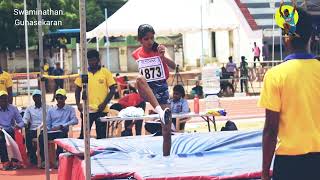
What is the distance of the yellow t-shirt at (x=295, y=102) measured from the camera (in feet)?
12.1

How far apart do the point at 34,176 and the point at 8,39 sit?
63.4ft

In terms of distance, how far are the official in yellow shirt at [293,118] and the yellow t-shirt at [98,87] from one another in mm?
5208

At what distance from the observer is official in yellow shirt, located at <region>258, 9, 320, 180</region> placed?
3678 millimetres

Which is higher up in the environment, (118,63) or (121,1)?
(121,1)

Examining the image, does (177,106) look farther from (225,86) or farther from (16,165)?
(225,86)

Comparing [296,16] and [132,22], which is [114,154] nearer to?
[296,16]

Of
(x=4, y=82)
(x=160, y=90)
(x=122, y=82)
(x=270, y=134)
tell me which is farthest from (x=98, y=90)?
(x=122, y=82)

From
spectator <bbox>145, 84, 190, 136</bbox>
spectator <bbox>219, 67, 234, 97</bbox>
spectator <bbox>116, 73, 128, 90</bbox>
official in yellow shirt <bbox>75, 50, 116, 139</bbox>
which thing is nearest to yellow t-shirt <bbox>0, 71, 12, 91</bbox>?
official in yellow shirt <bbox>75, 50, 116, 139</bbox>

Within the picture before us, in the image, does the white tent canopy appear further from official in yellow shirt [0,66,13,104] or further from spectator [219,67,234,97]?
official in yellow shirt [0,66,13,104]

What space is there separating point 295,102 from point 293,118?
0.10 meters

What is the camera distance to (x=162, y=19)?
739 inches

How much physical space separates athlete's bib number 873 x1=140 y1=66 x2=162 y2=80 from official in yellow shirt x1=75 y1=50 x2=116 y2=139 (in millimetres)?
2020

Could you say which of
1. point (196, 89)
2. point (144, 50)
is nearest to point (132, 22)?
point (196, 89)

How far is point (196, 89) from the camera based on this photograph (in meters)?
19.8
